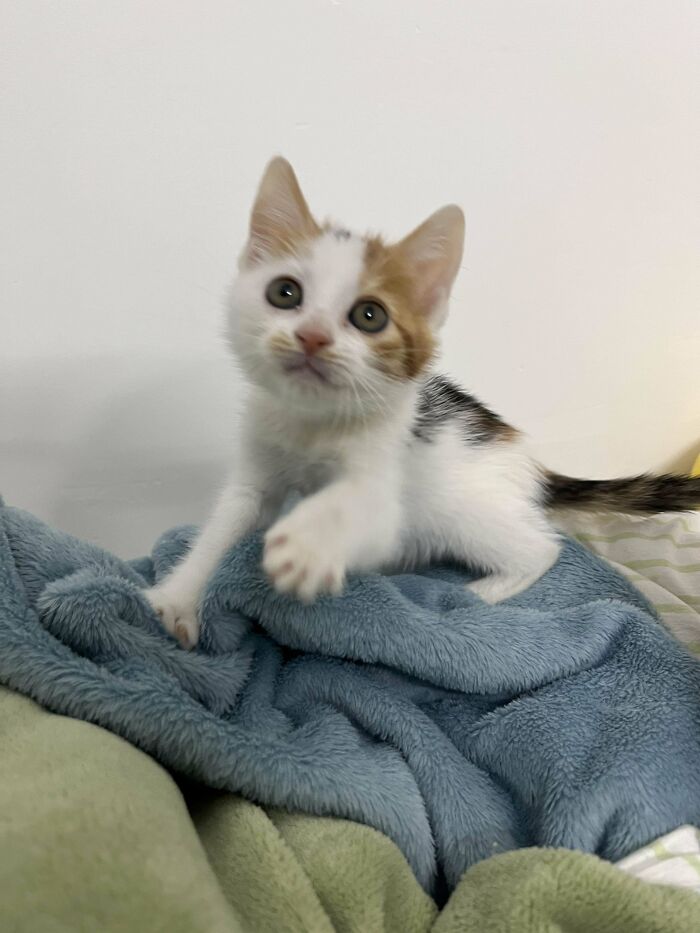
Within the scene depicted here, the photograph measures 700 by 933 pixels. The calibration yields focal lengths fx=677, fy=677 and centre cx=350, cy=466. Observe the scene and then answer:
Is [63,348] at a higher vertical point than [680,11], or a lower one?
lower

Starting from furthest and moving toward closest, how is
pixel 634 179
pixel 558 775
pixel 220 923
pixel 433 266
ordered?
pixel 634 179, pixel 433 266, pixel 558 775, pixel 220 923

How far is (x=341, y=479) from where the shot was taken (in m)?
0.80

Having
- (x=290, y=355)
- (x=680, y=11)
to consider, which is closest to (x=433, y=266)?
(x=290, y=355)

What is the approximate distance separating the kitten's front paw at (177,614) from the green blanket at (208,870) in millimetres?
156

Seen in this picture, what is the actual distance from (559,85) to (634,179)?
0.26m

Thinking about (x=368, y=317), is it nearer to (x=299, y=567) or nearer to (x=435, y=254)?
(x=435, y=254)

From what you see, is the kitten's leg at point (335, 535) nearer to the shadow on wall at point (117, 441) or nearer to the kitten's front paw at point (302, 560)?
the kitten's front paw at point (302, 560)

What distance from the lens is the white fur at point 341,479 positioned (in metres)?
0.67

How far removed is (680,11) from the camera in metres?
1.28

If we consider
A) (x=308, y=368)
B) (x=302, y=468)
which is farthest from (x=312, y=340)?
(x=302, y=468)

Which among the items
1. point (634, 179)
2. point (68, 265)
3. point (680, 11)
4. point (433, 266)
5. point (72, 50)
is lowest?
point (68, 265)

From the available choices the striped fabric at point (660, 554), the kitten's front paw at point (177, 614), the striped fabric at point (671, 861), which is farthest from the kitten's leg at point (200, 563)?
the striped fabric at point (660, 554)

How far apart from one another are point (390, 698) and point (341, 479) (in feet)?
0.83

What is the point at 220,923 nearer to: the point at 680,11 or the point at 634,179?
the point at 634,179
